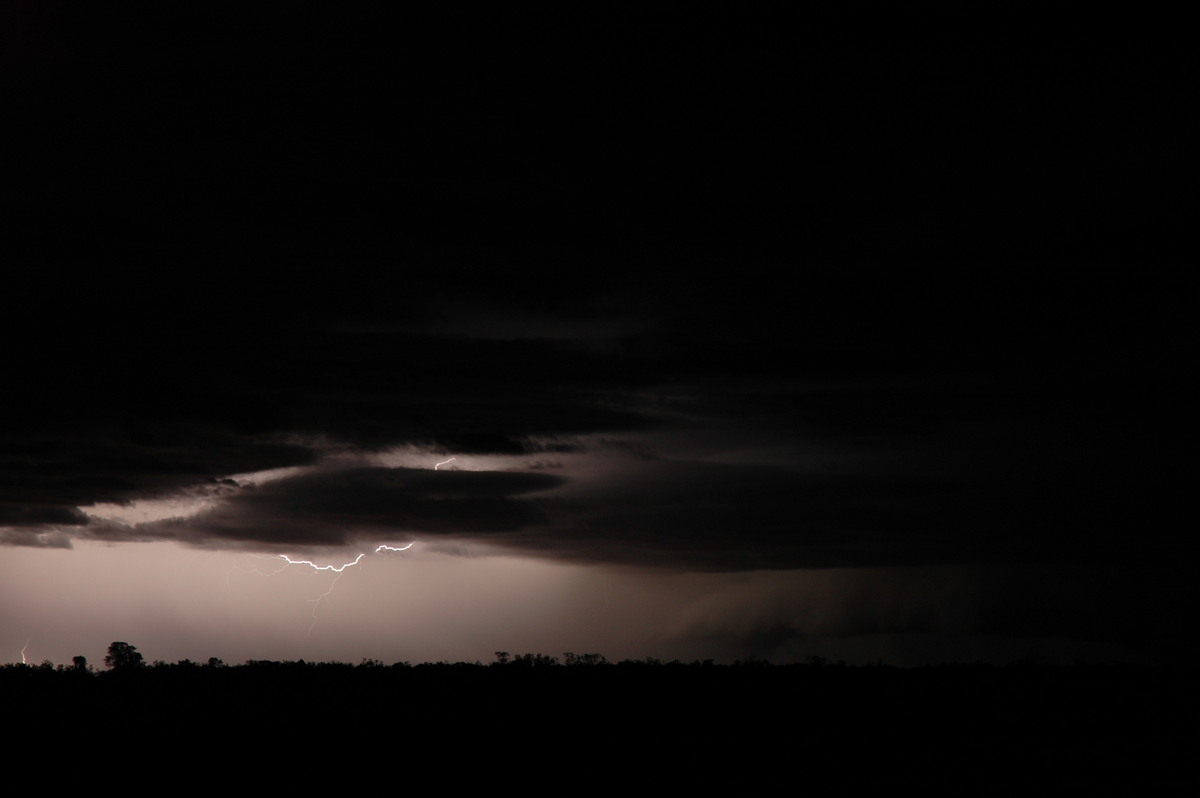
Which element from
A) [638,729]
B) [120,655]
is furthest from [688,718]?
[120,655]

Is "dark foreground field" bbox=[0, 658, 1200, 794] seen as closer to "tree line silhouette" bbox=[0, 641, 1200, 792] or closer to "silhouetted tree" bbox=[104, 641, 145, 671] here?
"tree line silhouette" bbox=[0, 641, 1200, 792]

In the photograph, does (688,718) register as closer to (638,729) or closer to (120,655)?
(638,729)

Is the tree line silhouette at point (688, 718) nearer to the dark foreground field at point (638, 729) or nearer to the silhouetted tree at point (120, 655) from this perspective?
the dark foreground field at point (638, 729)

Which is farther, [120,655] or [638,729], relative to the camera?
[120,655]

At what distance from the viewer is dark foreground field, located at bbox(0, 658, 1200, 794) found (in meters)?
30.0

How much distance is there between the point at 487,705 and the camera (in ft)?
139

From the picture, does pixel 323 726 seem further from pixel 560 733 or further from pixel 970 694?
pixel 970 694

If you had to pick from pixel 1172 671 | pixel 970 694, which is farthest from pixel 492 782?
pixel 1172 671

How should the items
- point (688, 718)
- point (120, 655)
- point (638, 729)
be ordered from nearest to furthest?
point (638, 729) → point (688, 718) → point (120, 655)

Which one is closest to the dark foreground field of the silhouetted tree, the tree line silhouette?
the tree line silhouette

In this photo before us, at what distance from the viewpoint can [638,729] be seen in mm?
37031

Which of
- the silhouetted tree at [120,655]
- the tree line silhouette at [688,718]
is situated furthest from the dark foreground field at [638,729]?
the silhouetted tree at [120,655]

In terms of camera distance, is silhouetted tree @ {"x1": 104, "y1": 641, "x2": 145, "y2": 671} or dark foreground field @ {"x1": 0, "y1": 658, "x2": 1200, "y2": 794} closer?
dark foreground field @ {"x1": 0, "y1": 658, "x2": 1200, "y2": 794}

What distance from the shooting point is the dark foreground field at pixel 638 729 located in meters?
30.0
